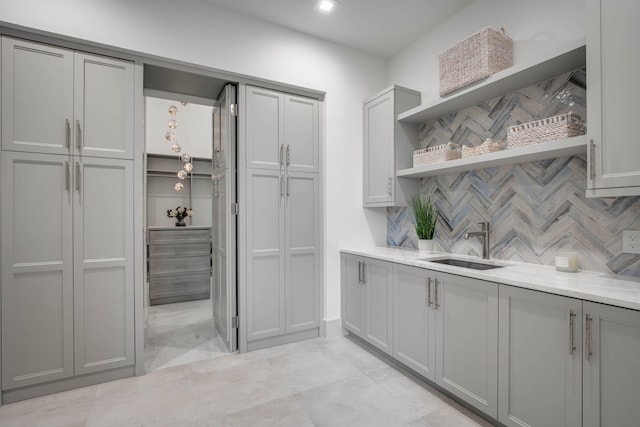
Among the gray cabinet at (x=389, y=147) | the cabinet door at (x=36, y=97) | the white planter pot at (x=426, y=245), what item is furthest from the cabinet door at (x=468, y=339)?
the cabinet door at (x=36, y=97)

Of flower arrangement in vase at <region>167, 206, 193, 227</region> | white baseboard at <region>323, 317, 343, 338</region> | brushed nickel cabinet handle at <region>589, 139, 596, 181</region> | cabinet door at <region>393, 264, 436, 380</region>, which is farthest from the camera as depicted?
flower arrangement in vase at <region>167, 206, 193, 227</region>

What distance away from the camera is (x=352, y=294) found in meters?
3.03

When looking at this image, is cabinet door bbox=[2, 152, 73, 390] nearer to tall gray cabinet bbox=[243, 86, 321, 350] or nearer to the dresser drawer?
tall gray cabinet bbox=[243, 86, 321, 350]

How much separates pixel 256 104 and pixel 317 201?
41.9 inches

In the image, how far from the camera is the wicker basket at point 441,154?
8.33ft

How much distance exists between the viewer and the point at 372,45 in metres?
3.31

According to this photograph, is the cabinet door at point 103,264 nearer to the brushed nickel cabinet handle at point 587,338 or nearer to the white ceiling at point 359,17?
the white ceiling at point 359,17

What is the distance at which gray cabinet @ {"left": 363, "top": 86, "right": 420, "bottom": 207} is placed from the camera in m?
2.96

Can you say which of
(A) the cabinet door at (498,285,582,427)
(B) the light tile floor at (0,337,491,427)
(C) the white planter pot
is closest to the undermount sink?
(C) the white planter pot

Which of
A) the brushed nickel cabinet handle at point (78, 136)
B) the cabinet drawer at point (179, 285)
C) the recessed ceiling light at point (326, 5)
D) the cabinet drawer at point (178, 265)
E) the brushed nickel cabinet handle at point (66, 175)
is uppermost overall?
the recessed ceiling light at point (326, 5)

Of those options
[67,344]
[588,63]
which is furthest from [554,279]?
[67,344]

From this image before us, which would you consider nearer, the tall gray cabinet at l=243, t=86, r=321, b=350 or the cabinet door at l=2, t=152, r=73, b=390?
the cabinet door at l=2, t=152, r=73, b=390

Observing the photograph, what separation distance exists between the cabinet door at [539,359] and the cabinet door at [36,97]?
9.79 ft

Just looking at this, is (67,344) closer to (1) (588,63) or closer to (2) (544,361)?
(2) (544,361)
